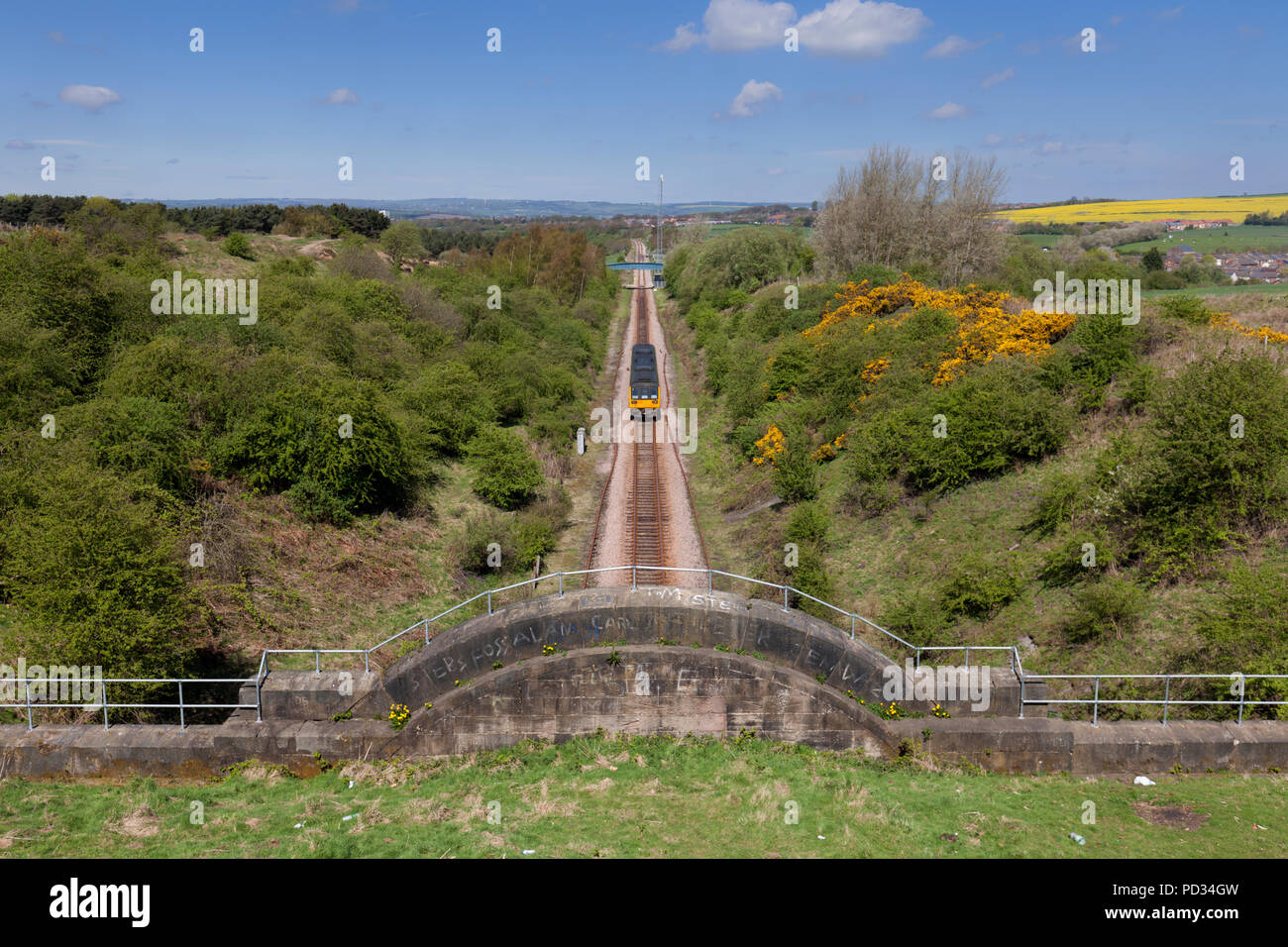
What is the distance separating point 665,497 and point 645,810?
19.1 metres

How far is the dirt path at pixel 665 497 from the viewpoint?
2364 centimetres

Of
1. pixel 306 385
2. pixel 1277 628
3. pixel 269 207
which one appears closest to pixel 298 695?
pixel 306 385

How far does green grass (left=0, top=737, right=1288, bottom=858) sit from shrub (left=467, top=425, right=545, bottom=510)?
15708mm

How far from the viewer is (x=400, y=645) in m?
19.6

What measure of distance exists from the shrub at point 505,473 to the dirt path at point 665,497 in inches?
119

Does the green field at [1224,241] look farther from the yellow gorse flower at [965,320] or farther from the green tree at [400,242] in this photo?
the green tree at [400,242]

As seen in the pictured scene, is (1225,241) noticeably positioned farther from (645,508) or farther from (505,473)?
(505,473)

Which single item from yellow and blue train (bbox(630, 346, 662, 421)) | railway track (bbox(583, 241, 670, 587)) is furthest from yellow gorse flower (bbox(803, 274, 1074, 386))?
railway track (bbox(583, 241, 670, 587))

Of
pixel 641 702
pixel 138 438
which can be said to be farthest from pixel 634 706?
pixel 138 438

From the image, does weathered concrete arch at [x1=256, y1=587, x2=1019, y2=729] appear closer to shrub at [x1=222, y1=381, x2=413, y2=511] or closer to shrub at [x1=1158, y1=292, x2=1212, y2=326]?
shrub at [x1=222, y1=381, x2=413, y2=511]

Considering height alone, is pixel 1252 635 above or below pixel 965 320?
below

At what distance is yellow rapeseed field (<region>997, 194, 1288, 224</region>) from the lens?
93.6 meters

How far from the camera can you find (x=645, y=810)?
11.2 meters
